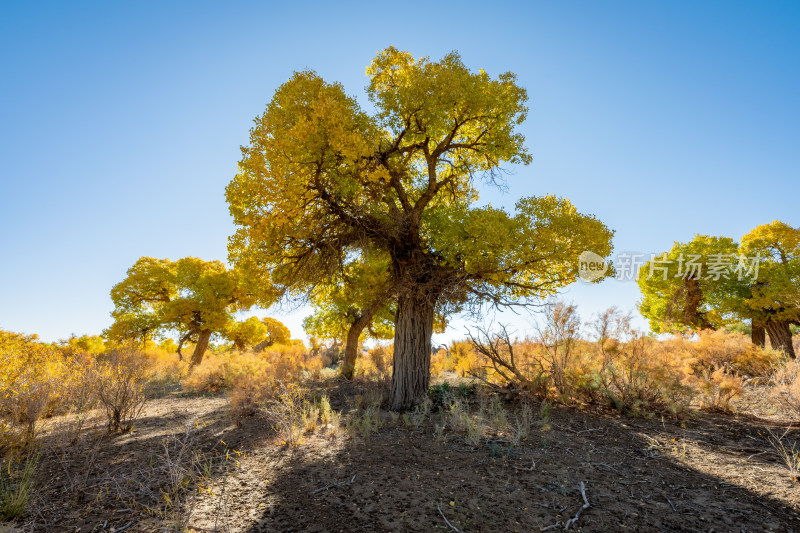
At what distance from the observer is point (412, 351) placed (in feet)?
29.2

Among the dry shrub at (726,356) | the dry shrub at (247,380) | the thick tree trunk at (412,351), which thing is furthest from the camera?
the dry shrub at (726,356)

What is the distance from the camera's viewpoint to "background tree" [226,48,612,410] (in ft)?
22.7

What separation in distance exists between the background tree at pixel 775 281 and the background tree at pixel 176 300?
2456cm

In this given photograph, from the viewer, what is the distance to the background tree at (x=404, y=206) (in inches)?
273

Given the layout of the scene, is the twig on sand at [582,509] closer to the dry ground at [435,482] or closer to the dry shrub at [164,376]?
the dry ground at [435,482]

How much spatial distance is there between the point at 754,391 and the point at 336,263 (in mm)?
10441

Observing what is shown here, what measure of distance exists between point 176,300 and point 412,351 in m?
15.7

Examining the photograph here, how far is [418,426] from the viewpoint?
6715mm

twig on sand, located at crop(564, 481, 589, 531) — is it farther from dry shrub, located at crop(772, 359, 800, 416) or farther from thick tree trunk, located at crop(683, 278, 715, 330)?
thick tree trunk, located at crop(683, 278, 715, 330)

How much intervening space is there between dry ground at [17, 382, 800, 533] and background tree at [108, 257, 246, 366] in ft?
46.2

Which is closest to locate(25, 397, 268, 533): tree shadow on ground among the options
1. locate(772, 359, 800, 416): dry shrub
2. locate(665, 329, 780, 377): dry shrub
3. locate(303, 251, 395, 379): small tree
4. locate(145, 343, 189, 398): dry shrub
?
locate(303, 251, 395, 379): small tree

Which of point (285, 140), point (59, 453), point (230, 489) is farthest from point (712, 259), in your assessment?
point (59, 453)

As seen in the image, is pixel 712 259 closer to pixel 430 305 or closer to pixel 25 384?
pixel 430 305

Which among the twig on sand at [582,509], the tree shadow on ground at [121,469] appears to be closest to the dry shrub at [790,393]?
the twig on sand at [582,509]
